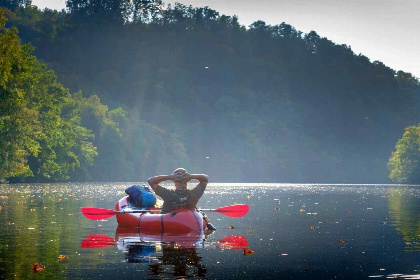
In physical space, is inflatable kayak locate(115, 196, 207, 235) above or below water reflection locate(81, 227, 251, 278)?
above

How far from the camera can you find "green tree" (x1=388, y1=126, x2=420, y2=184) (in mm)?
152875

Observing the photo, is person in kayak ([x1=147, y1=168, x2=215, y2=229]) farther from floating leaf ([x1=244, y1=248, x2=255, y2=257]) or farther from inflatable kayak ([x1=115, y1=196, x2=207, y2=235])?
floating leaf ([x1=244, y1=248, x2=255, y2=257])

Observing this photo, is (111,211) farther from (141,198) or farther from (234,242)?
(234,242)

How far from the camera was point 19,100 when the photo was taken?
67.1m

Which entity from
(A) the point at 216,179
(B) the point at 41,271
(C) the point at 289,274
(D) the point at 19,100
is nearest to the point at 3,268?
(B) the point at 41,271

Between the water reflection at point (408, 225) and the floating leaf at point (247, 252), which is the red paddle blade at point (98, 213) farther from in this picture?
the water reflection at point (408, 225)

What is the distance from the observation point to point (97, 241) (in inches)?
899

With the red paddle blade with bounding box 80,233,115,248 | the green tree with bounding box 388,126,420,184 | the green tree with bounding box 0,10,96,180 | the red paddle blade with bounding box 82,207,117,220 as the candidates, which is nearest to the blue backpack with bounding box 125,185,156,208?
the red paddle blade with bounding box 82,207,117,220

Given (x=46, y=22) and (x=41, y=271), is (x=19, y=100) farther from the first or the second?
(x=46, y=22)

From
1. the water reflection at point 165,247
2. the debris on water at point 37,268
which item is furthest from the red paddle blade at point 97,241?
the debris on water at point 37,268

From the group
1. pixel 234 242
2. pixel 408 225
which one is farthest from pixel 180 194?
pixel 408 225

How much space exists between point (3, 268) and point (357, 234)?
12838 millimetres

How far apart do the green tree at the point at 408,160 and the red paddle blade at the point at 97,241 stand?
134m

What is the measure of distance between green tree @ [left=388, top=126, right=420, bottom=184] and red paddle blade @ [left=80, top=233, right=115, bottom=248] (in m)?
134
